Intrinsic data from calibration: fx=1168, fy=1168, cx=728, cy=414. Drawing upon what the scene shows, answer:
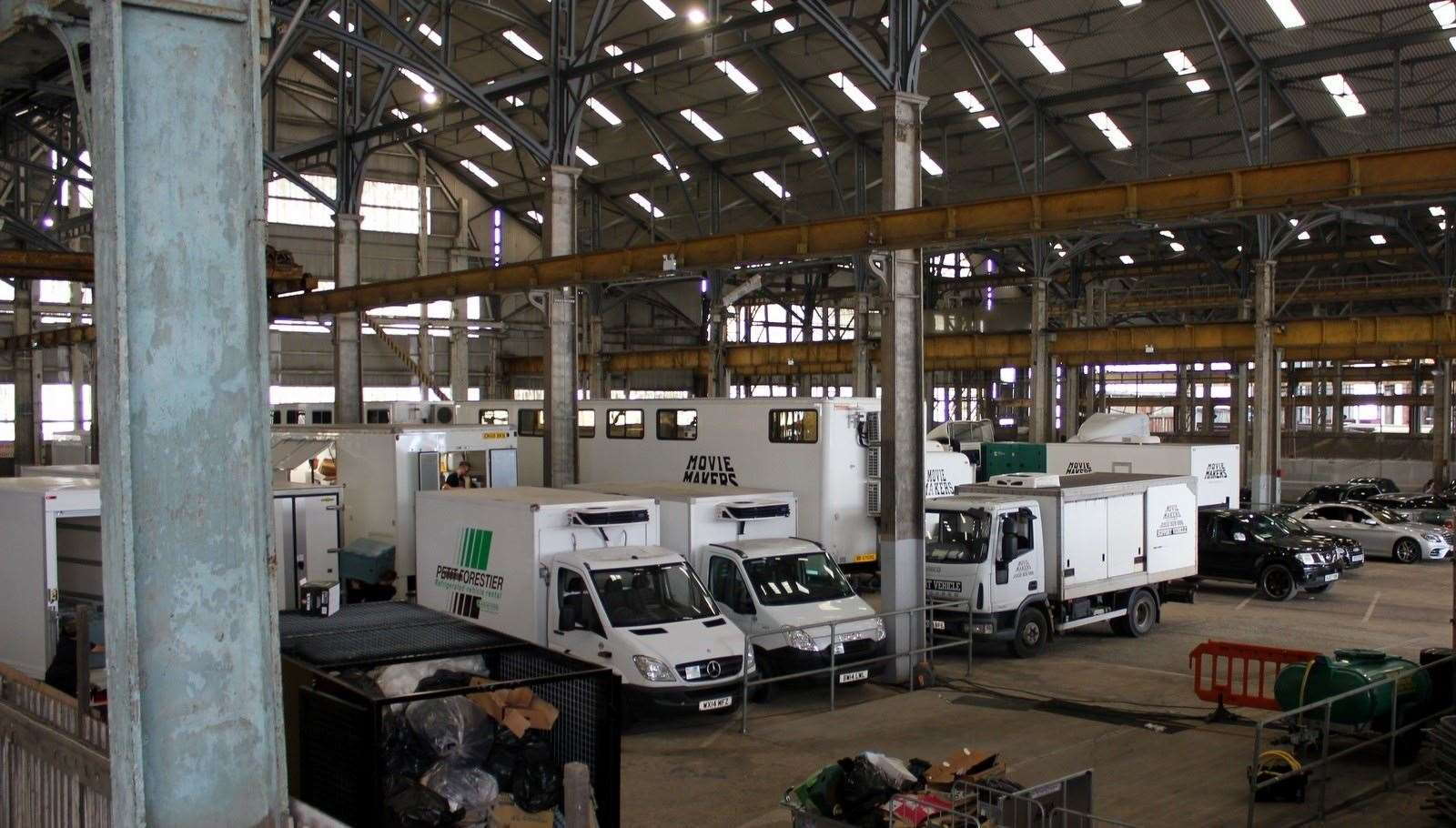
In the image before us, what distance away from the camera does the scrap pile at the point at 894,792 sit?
7699mm

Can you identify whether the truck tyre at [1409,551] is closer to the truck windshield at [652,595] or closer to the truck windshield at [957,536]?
the truck windshield at [957,536]

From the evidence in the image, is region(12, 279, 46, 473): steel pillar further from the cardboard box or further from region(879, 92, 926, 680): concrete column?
the cardboard box

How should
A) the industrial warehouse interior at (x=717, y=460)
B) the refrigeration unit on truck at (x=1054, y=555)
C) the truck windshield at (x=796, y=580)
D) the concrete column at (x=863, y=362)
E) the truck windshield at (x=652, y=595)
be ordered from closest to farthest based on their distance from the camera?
the industrial warehouse interior at (x=717, y=460)
the truck windshield at (x=652, y=595)
the truck windshield at (x=796, y=580)
the refrigeration unit on truck at (x=1054, y=555)
the concrete column at (x=863, y=362)

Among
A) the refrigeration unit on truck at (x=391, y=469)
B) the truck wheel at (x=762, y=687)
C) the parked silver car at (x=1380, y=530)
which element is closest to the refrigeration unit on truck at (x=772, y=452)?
the refrigeration unit on truck at (x=391, y=469)

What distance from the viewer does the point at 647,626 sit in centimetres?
1266

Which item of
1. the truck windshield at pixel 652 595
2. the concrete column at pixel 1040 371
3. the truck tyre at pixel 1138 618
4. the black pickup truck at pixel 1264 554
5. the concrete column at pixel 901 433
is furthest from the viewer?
the concrete column at pixel 1040 371

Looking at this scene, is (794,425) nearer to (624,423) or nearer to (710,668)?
(624,423)

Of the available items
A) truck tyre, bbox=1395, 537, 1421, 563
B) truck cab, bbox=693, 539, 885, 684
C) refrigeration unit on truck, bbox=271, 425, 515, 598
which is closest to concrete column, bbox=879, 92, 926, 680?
truck cab, bbox=693, 539, 885, 684

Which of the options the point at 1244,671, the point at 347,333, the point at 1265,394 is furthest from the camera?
the point at 1265,394

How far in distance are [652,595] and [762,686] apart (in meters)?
1.99

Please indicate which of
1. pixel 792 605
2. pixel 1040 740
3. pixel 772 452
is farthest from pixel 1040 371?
pixel 1040 740

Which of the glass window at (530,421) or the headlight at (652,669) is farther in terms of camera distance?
the glass window at (530,421)

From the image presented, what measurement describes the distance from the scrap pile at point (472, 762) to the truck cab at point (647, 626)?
4.74 meters

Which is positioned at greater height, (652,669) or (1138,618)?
(652,669)
